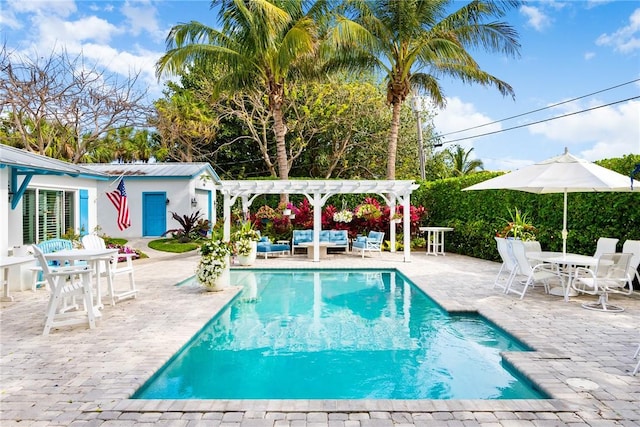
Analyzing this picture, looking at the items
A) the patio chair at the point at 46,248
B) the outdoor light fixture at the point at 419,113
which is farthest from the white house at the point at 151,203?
the outdoor light fixture at the point at 419,113

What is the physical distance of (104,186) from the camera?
20125 mm

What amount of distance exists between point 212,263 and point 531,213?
9.24 meters

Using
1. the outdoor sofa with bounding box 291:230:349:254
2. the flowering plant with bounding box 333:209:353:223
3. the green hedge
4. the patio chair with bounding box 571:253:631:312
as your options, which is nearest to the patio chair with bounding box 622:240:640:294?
the patio chair with bounding box 571:253:631:312

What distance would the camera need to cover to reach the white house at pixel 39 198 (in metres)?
9.52

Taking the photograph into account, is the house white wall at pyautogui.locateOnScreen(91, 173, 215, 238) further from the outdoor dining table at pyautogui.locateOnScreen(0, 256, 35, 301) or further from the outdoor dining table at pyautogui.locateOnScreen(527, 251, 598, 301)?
the outdoor dining table at pyautogui.locateOnScreen(527, 251, 598, 301)

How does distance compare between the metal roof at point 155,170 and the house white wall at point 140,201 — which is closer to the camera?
the metal roof at point 155,170

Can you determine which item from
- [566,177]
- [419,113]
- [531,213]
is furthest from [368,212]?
[419,113]

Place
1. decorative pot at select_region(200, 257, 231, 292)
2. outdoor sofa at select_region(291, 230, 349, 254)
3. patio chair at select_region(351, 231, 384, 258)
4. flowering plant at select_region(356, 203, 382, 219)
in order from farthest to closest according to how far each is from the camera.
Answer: flowering plant at select_region(356, 203, 382, 219), outdoor sofa at select_region(291, 230, 349, 254), patio chair at select_region(351, 231, 384, 258), decorative pot at select_region(200, 257, 231, 292)

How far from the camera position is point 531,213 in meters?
12.6

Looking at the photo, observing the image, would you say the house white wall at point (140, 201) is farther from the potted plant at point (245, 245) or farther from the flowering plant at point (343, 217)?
the potted plant at point (245, 245)

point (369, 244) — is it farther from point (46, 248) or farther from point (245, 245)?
point (46, 248)

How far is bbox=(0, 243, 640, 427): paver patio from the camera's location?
3521mm

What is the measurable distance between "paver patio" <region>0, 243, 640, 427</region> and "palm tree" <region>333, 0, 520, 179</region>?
9957 mm

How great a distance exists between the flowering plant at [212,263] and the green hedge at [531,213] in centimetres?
848
